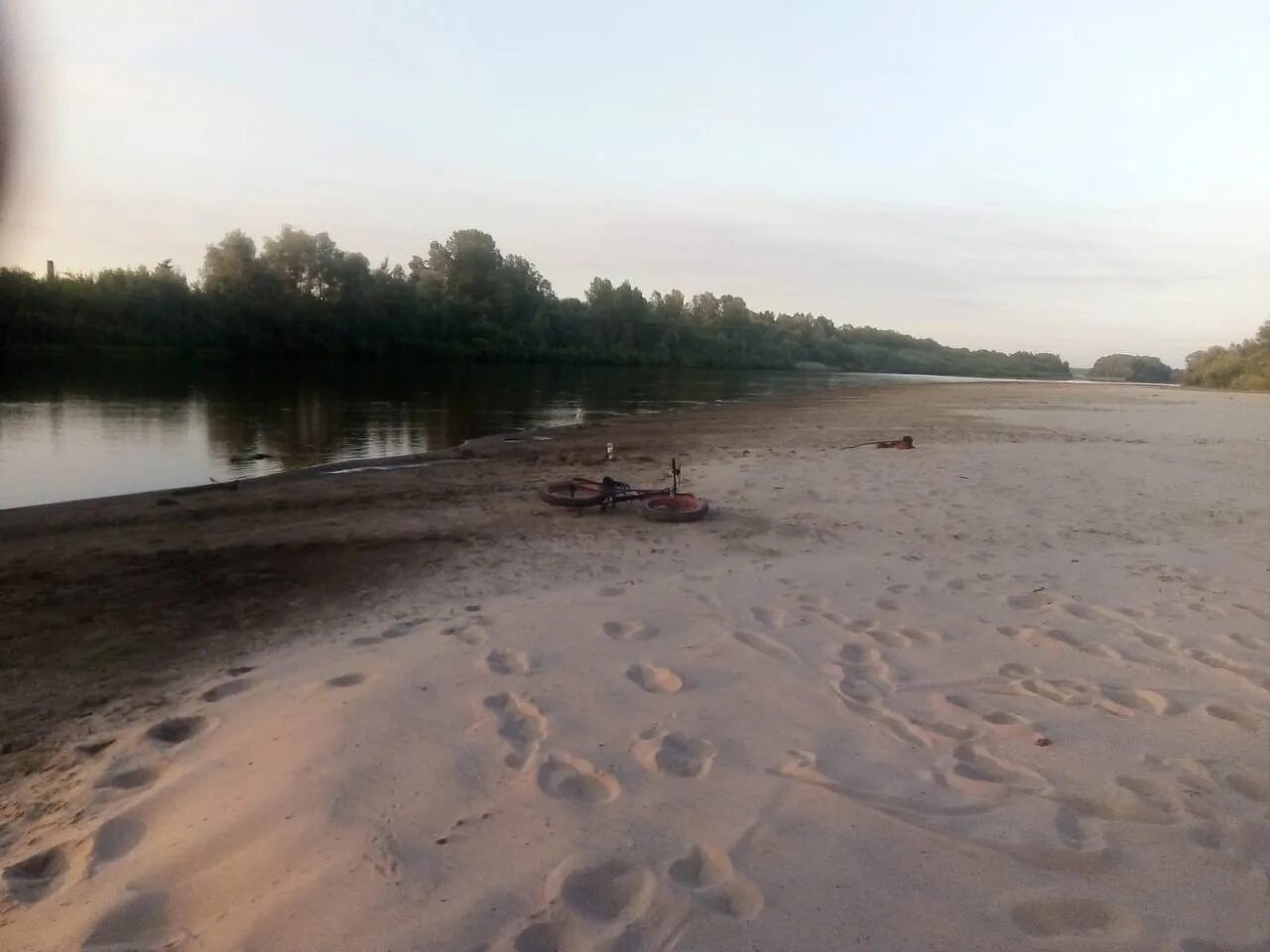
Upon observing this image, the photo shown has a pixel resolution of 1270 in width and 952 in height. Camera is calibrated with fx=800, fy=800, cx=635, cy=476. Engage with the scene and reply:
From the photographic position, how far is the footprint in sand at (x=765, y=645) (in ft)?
14.3

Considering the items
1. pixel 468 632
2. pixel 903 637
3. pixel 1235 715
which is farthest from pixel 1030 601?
pixel 468 632

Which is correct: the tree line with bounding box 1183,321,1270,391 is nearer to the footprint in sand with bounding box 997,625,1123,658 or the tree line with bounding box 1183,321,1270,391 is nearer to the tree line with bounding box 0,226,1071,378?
the tree line with bounding box 0,226,1071,378

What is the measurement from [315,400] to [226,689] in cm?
2558

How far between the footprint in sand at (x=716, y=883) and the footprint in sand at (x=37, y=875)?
1971 mm

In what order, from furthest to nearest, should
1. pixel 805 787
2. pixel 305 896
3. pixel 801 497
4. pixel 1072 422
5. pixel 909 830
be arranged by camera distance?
pixel 1072 422 → pixel 801 497 → pixel 805 787 → pixel 909 830 → pixel 305 896

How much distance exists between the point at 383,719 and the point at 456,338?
70234 millimetres

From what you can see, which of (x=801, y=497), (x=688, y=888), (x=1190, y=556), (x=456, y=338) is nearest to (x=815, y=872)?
(x=688, y=888)

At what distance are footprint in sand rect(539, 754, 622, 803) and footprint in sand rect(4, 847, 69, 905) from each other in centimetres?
157

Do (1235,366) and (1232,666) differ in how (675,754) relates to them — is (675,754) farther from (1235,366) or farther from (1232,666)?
(1235,366)

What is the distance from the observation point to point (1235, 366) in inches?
2640

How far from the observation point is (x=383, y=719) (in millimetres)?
3480

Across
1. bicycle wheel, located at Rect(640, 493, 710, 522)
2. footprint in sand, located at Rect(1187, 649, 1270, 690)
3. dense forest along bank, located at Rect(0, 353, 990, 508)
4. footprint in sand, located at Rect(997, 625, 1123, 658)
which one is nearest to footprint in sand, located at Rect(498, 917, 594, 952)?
footprint in sand, located at Rect(997, 625, 1123, 658)

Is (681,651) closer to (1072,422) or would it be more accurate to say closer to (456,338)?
(1072,422)

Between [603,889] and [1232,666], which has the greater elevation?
[1232,666]
